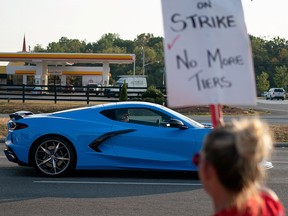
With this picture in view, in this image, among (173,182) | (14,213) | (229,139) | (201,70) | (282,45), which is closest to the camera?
(229,139)

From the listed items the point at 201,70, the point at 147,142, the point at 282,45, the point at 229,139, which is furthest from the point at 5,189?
the point at 282,45

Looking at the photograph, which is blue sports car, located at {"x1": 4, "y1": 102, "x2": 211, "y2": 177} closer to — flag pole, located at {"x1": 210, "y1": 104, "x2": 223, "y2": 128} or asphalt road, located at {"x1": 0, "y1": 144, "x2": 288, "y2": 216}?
asphalt road, located at {"x1": 0, "y1": 144, "x2": 288, "y2": 216}

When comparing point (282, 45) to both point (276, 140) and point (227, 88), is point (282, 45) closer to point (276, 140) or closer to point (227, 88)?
point (276, 140)

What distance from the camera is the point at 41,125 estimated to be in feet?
35.7

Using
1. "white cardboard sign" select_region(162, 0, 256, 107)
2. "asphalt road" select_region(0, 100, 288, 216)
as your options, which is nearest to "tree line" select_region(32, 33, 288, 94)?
"asphalt road" select_region(0, 100, 288, 216)

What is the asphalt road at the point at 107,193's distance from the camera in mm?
8398

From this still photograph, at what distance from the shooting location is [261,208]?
8.87 feet

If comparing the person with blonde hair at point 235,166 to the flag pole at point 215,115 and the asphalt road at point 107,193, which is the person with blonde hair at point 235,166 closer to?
the flag pole at point 215,115

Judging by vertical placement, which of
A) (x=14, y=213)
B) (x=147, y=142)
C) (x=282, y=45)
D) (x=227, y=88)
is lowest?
(x=14, y=213)

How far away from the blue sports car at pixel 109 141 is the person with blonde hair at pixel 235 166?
7931mm

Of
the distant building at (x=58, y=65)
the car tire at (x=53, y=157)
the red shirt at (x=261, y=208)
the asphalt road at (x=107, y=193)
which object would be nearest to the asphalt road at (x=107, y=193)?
the asphalt road at (x=107, y=193)

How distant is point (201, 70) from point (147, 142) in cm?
719

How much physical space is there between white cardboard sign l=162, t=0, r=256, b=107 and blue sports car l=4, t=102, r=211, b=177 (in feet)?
23.0

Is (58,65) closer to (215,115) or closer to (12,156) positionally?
(12,156)
